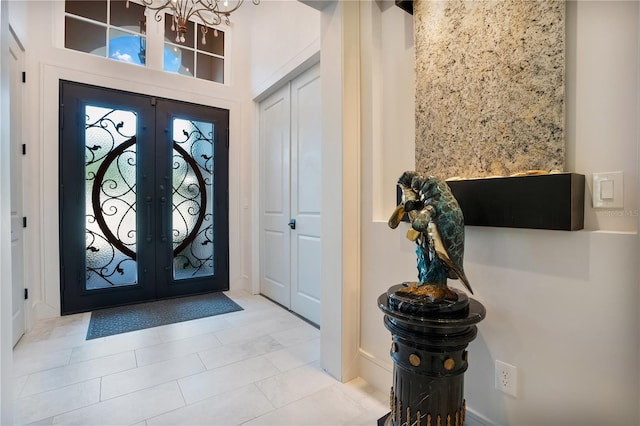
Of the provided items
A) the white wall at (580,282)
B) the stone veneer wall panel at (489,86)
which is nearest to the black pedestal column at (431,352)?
the white wall at (580,282)

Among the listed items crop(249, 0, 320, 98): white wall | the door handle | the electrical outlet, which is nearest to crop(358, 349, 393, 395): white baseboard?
the electrical outlet

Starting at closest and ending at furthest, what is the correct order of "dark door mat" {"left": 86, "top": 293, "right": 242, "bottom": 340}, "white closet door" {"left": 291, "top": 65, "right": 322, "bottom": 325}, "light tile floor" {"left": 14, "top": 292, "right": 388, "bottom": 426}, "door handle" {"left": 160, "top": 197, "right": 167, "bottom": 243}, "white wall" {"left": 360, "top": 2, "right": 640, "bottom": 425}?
"white wall" {"left": 360, "top": 2, "right": 640, "bottom": 425}
"light tile floor" {"left": 14, "top": 292, "right": 388, "bottom": 426}
"dark door mat" {"left": 86, "top": 293, "right": 242, "bottom": 340}
"white closet door" {"left": 291, "top": 65, "right": 322, "bottom": 325}
"door handle" {"left": 160, "top": 197, "right": 167, "bottom": 243}

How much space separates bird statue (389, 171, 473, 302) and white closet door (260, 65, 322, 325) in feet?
5.30

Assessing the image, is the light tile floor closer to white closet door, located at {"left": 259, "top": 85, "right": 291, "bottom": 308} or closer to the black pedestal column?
the black pedestal column

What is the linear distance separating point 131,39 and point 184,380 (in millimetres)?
3434

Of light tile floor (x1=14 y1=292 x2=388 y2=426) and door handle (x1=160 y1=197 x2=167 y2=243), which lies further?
door handle (x1=160 y1=197 x2=167 y2=243)

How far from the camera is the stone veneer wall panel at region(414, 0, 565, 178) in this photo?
1.15 metres

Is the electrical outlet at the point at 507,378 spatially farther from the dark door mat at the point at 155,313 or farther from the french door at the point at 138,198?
the french door at the point at 138,198

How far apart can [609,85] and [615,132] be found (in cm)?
16

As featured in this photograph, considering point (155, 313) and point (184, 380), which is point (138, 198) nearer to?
point (155, 313)

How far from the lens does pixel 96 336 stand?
2.50 metres

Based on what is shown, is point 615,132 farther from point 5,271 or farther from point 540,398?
point 5,271

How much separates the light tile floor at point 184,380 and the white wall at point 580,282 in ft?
2.50

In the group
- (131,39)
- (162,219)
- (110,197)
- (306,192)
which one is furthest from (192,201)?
(131,39)
